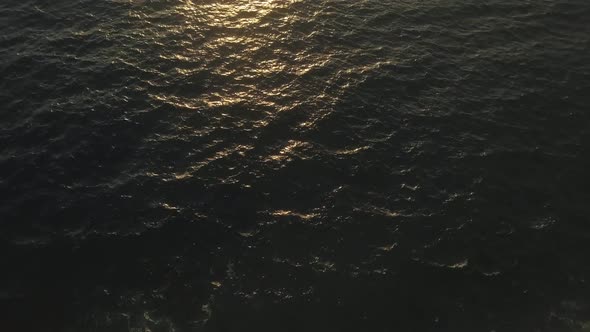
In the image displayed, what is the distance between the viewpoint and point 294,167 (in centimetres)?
3831

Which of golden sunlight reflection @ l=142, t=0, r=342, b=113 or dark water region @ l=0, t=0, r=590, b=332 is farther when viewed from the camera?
golden sunlight reflection @ l=142, t=0, r=342, b=113

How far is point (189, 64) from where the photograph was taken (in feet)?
157

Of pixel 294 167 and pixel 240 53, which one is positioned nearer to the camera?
pixel 294 167

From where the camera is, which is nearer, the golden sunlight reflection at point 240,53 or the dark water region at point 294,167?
the dark water region at point 294,167

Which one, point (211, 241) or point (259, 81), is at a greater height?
point (259, 81)

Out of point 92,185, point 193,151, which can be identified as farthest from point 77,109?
point 193,151

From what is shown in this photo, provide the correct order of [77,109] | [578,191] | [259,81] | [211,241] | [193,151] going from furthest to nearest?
[259,81] → [77,109] → [193,151] → [578,191] → [211,241]

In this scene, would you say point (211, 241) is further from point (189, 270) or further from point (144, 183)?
point (144, 183)

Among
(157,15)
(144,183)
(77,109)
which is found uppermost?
(157,15)

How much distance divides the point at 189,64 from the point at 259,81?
8209 mm

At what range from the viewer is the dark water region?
30297 mm

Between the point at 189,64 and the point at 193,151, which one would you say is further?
the point at 189,64

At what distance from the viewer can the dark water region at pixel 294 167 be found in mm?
30297

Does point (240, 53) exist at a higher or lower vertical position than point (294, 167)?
higher
